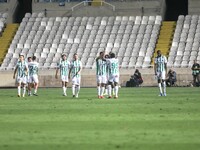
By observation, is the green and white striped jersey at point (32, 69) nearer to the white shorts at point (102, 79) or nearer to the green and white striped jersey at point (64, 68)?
the green and white striped jersey at point (64, 68)

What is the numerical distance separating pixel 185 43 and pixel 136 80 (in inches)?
252

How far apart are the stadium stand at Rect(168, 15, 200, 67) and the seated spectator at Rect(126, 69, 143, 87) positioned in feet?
8.98

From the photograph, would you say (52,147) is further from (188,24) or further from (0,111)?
(188,24)

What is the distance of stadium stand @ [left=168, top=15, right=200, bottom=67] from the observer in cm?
5669

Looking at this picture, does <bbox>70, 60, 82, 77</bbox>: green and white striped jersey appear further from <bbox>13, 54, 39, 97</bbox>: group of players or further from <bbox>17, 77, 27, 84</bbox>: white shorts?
<bbox>17, 77, 27, 84</bbox>: white shorts

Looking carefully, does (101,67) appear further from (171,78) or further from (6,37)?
(6,37)

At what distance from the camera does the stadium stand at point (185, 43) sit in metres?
56.7

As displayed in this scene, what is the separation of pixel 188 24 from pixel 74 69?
80.9 feet

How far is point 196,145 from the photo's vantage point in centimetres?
1471

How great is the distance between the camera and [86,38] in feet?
202

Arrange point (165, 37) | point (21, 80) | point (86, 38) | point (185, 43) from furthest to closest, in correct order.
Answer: point (86, 38) → point (165, 37) → point (185, 43) → point (21, 80)

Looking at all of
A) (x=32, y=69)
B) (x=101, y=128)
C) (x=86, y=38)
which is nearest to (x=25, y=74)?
(x=32, y=69)

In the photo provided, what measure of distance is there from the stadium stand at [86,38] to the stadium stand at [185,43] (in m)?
1.54

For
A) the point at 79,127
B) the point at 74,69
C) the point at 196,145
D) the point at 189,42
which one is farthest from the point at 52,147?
the point at 189,42
